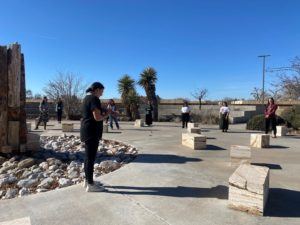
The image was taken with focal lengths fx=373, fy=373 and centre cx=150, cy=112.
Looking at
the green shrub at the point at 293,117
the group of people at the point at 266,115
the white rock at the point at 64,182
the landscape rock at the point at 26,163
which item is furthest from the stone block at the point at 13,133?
the green shrub at the point at 293,117

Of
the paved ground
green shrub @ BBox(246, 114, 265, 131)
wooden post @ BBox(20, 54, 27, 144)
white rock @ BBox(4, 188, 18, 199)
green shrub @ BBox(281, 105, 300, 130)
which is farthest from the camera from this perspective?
green shrub @ BBox(281, 105, 300, 130)

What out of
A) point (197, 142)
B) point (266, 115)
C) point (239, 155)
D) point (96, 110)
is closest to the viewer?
point (96, 110)

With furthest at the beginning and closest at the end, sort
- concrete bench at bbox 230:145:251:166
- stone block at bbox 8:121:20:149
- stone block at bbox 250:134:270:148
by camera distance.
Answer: stone block at bbox 250:134:270:148
stone block at bbox 8:121:20:149
concrete bench at bbox 230:145:251:166

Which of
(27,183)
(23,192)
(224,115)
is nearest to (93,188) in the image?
(23,192)

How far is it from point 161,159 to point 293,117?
13796mm

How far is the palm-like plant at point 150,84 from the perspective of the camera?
29.3 metres

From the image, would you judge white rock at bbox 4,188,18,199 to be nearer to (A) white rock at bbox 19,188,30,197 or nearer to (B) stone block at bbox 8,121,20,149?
(A) white rock at bbox 19,188,30,197

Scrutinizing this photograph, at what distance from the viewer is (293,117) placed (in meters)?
20.8

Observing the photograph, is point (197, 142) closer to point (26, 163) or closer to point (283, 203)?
point (26, 163)

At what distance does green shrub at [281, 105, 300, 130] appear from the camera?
67.2 feet

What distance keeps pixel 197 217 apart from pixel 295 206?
63.6 inches

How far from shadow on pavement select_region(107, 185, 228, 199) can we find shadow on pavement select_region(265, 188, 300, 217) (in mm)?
743

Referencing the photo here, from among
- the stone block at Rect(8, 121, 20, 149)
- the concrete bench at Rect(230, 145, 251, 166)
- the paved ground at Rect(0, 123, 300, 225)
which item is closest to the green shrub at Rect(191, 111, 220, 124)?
the paved ground at Rect(0, 123, 300, 225)

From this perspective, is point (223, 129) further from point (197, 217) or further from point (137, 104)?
point (197, 217)
